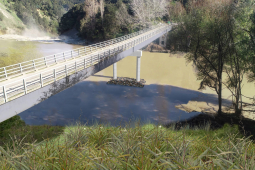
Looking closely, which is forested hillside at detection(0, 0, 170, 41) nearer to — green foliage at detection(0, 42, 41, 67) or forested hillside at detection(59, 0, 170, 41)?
forested hillside at detection(59, 0, 170, 41)

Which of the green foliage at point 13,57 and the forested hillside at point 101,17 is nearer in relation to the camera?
the green foliage at point 13,57

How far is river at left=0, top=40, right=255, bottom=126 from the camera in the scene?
813 inches

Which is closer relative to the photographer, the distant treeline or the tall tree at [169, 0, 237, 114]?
the tall tree at [169, 0, 237, 114]

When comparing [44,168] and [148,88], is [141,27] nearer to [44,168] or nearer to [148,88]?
[148,88]

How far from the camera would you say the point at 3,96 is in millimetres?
9883

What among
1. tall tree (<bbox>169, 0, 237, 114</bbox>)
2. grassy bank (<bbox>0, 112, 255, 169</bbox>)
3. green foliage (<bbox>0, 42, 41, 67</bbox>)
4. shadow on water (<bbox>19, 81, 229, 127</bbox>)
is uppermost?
tall tree (<bbox>169, 0, 237, 114</bbox>)

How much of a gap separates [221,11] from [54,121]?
17413 millimetres

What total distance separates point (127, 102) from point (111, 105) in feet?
6.59

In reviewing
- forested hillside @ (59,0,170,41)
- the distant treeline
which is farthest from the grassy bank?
the distant treeline

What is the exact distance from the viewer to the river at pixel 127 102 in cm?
2064

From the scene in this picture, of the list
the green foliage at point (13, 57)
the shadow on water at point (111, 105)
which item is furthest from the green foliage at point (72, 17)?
the shadow on water at point (111, 105)

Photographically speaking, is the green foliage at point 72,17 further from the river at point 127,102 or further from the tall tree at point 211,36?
the tall tree at point 211,36

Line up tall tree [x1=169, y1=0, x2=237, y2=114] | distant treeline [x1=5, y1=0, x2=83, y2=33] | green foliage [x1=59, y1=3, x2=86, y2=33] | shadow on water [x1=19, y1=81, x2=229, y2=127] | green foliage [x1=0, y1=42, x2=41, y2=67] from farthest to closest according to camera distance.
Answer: distant treeline [x1=5, y1=0, x2=83, y2=33]
green foliage [x1=59, y1=3, x2=86, y2=33]
green foliage [x1=0, y1=42, x2=41, y2=67]
shadow on water [x1=19, y1=81, x2=229, y2=127]
tall tree [x1=169, y1=0, x2=237, y2=114]

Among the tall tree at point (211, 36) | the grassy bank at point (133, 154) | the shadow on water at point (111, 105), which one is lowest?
the shadow on water at point (111, 105)
